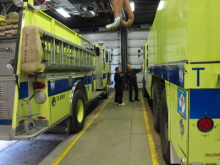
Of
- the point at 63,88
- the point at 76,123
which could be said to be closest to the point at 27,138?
the point at 63,88

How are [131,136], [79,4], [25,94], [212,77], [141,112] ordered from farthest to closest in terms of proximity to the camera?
[79,4] < [141,112] < [131,136] < [25,94] < [212,77]

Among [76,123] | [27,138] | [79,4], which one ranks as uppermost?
[79,4]

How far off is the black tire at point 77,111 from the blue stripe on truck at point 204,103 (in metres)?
3.21

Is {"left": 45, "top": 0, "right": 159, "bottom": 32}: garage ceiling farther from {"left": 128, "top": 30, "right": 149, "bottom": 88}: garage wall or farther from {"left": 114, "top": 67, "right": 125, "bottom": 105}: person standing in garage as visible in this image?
{"left": 114, "top": 67, "right": 125, "bottom": 105}: person standing in garage

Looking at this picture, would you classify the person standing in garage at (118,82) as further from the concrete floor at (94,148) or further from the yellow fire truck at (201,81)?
the yellow fire truck at (201,81)

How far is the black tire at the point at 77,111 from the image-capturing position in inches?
180

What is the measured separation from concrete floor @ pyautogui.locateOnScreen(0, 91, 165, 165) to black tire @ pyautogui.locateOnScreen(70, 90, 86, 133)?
24 cm

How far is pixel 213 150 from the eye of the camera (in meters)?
1.85

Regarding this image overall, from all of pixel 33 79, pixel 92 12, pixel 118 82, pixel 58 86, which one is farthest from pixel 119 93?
pixel 33 79

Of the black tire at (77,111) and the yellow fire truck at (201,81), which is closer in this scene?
the yellow fire truck at (201,81)

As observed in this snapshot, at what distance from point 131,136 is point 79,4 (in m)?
7.15


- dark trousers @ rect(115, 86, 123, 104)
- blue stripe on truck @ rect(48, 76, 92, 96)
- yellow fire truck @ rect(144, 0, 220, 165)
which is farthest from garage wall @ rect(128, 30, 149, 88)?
yellow fire truck @ rect(144, 0, 220, 165)

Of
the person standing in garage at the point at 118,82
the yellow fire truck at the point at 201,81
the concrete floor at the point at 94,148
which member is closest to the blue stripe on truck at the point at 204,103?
the yellow fire truck at the point at 201,81

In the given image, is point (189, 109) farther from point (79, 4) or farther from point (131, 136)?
point (79, 4)
